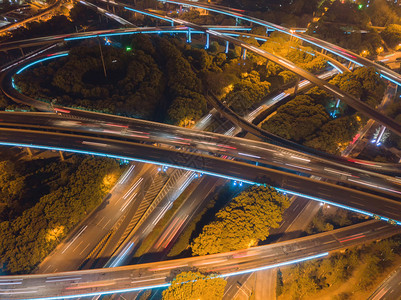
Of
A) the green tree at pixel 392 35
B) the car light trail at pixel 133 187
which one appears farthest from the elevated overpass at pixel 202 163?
the green tree at pixel 392 35

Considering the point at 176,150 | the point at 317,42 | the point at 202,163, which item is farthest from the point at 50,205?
the point at 317,42

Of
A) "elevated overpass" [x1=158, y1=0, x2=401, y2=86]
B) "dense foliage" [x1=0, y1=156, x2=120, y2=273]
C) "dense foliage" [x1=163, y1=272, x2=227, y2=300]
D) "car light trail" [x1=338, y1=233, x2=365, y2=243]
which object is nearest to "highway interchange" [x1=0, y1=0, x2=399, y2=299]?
"car light trail" [x1=338, y1=233, x2=365, y2=243]

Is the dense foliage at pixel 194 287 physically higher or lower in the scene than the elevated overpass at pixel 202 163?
lower

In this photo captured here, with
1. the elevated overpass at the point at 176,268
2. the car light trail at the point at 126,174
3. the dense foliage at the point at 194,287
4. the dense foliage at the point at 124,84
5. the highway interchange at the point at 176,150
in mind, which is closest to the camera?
the dense foliage at the point at 194,287

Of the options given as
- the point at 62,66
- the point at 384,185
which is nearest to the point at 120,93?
the point at 62,66

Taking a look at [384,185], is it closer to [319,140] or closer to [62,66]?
[319,140]

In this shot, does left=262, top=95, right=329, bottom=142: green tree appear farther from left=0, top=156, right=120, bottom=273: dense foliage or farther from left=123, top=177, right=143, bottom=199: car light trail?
left=0, top=156, right=120, bottom=273: dense foliage

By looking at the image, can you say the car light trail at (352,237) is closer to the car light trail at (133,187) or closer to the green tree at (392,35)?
the car light trail at (133,187)
